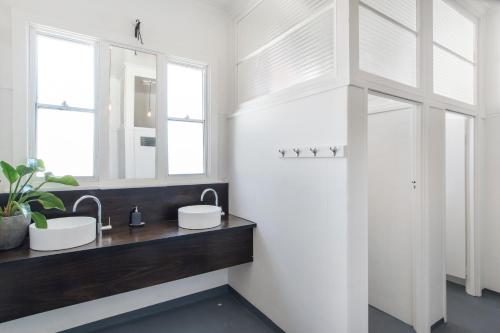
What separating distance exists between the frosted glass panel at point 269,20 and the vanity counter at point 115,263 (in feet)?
5.51

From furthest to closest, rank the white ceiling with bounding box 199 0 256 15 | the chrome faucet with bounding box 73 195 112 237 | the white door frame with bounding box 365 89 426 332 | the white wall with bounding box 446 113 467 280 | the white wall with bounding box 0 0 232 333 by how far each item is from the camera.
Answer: the white wall with bounding box 446 113 467 280 → the white ceiling with bounding box 199 0 256 15 → the white door frame with bounding box 365 89 426 332 → the chrome faucet with bounding box 73 195 112 237 → the white wall with bounding box 0 0 232 333

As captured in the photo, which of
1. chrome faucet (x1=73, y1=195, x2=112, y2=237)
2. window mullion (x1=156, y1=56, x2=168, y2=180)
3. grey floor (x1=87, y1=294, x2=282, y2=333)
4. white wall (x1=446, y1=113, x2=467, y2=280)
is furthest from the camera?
white wall (x1=446, y1=113, x2=467, y2=280)

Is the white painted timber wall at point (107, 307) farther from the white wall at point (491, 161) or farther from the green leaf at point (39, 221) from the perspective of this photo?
the white wall at point (491, 161)

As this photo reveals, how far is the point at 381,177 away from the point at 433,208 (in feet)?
1.51

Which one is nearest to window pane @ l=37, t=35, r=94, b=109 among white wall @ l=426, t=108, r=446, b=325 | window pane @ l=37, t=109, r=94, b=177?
window pane @ l=37, t=109, r=94, b=177

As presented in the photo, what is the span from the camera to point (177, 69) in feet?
8.45

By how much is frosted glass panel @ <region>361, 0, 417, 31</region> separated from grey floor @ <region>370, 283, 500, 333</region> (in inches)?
93.9

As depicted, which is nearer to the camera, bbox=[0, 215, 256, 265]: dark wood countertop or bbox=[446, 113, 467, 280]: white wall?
bbox=[0, 215, 256, 265]: dark wood countertop

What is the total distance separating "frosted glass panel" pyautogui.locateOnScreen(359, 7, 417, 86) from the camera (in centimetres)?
169

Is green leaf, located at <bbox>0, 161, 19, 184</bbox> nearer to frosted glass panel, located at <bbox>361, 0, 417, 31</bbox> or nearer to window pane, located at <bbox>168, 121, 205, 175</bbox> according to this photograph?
window pane, located at <bbox>168, 121, 205, 175</bbox>

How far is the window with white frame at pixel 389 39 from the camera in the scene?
1.70 meters

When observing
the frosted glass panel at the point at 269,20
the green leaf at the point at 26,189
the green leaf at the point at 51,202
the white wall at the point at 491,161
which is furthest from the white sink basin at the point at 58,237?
the white wall at the point at 491,161

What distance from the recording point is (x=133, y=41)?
2.27m

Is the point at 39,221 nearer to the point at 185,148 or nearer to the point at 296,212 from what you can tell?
the point at 185,148
